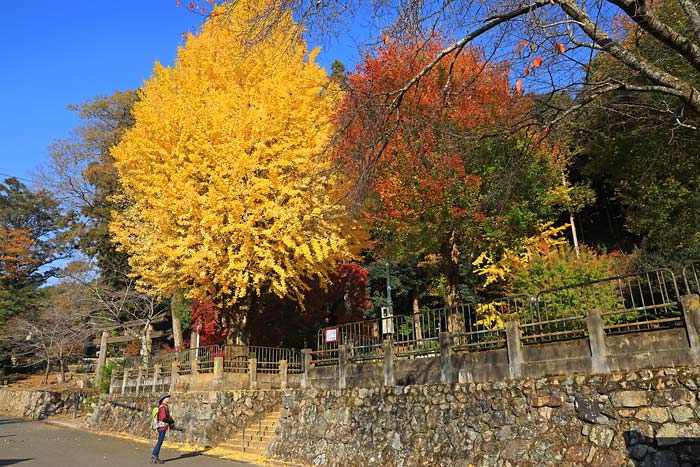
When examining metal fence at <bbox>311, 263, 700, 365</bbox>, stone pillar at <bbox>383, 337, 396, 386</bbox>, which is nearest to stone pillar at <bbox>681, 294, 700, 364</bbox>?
metal fence at <bbox>311, 263, 700, 365</bbox>

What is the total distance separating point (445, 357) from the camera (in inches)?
357

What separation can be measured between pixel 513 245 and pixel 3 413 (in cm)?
3429

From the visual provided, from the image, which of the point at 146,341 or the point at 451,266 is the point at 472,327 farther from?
the point at 146,341

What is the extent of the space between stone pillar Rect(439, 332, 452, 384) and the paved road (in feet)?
17.4

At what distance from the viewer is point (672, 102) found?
10570 millimetres

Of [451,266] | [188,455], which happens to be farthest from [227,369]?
[451,266]

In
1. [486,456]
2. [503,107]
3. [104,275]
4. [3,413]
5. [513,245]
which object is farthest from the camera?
[3,413]

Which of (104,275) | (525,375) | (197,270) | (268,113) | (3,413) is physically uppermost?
(268,113)

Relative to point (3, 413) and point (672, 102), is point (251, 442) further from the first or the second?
point (3, 413)

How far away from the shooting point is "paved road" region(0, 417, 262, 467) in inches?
424

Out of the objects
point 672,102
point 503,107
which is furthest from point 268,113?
point 672,102

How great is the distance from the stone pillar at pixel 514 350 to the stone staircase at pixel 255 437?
7.34 meters

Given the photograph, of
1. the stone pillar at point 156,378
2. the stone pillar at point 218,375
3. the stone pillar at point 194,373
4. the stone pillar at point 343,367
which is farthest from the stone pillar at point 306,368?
the stone pillar at point 156,378

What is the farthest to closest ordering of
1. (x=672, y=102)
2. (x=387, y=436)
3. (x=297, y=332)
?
(x=297, y=332)
(x=672, y=102)
(x=387, y=436)
